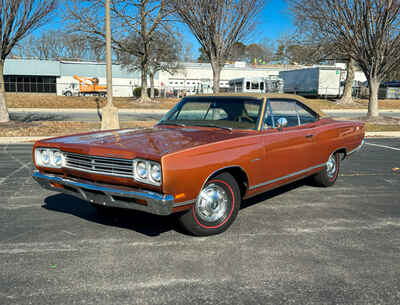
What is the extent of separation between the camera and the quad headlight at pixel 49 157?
414 centimetres

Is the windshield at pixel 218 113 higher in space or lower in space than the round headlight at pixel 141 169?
higher

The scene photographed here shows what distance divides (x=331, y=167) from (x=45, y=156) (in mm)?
4522

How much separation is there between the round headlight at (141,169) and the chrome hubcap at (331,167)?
3.76 metres

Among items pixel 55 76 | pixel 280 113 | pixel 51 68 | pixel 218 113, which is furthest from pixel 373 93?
pixel 55 76

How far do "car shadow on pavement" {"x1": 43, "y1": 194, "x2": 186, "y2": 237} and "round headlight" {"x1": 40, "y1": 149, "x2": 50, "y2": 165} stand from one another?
894 millimetres

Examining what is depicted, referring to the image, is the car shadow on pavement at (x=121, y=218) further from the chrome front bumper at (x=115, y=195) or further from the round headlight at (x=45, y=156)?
the round headlight at (x=45, y=156)

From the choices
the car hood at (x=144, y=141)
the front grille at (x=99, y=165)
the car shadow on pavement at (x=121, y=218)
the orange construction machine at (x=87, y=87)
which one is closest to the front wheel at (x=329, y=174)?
the car hood at (x=144, y=141)

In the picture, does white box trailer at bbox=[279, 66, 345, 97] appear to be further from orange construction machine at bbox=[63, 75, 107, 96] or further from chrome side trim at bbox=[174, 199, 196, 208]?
chrome side trim at bbox=[174, 199, 196, 208]

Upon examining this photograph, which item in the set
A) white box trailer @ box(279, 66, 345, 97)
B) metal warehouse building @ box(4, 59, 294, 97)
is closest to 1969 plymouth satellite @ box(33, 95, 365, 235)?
white box trailer @ box(279, 66, 345, 97)

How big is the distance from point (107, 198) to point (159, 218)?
110cm

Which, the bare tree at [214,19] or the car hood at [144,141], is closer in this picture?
the car hood at [144,141]

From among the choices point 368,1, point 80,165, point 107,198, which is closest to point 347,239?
point 107,198

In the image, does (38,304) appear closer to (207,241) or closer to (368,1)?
(207,241)

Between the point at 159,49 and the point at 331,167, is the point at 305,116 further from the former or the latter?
the point at 159,49
